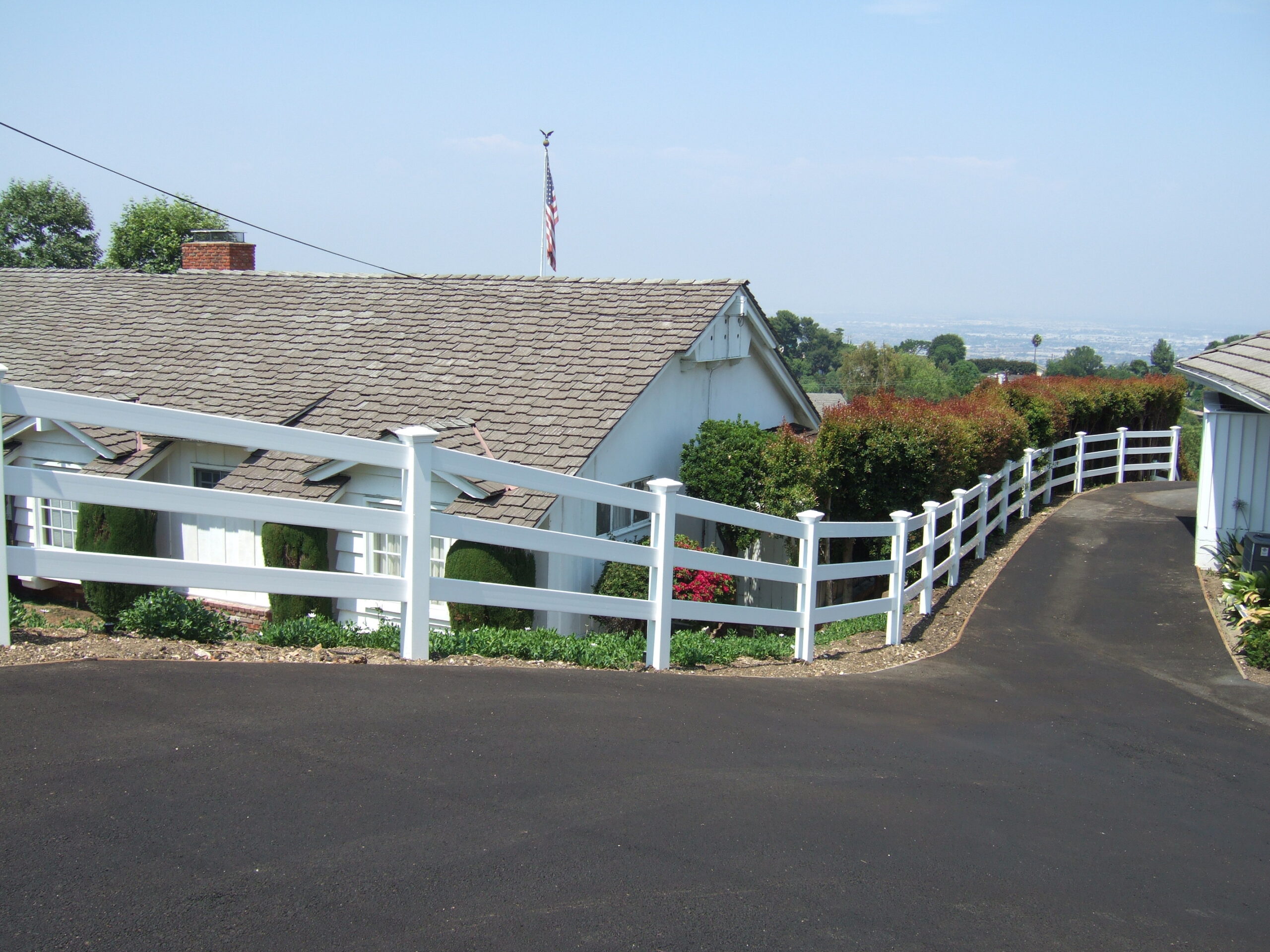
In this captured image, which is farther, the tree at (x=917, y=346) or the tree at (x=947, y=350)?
the tree at (x=947, y=350)

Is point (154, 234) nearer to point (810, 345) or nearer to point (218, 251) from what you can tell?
point (218, 251)

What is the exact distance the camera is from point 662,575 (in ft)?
25.5

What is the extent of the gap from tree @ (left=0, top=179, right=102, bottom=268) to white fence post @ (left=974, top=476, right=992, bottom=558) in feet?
139

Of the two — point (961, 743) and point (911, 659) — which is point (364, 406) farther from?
point (961, 743)

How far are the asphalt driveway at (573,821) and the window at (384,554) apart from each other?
722 centimetres

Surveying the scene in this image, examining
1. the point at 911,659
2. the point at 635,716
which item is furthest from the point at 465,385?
the point at 635,716

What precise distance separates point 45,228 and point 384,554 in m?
40.5

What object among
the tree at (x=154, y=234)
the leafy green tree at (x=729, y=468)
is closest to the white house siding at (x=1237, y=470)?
the leafy green tree at (x=729, y=468)

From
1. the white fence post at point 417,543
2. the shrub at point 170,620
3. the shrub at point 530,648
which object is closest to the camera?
the white fence post at point 417,543

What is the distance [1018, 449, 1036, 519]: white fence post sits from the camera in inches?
752

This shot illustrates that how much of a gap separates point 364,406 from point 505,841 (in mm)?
11980

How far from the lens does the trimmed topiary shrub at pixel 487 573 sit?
39.0 feet

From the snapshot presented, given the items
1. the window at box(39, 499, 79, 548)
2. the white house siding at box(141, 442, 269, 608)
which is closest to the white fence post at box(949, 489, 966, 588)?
the white house siding at box(141, 442, 269, 608)

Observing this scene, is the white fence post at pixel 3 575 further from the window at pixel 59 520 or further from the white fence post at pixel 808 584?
the window at pixel 59 520
